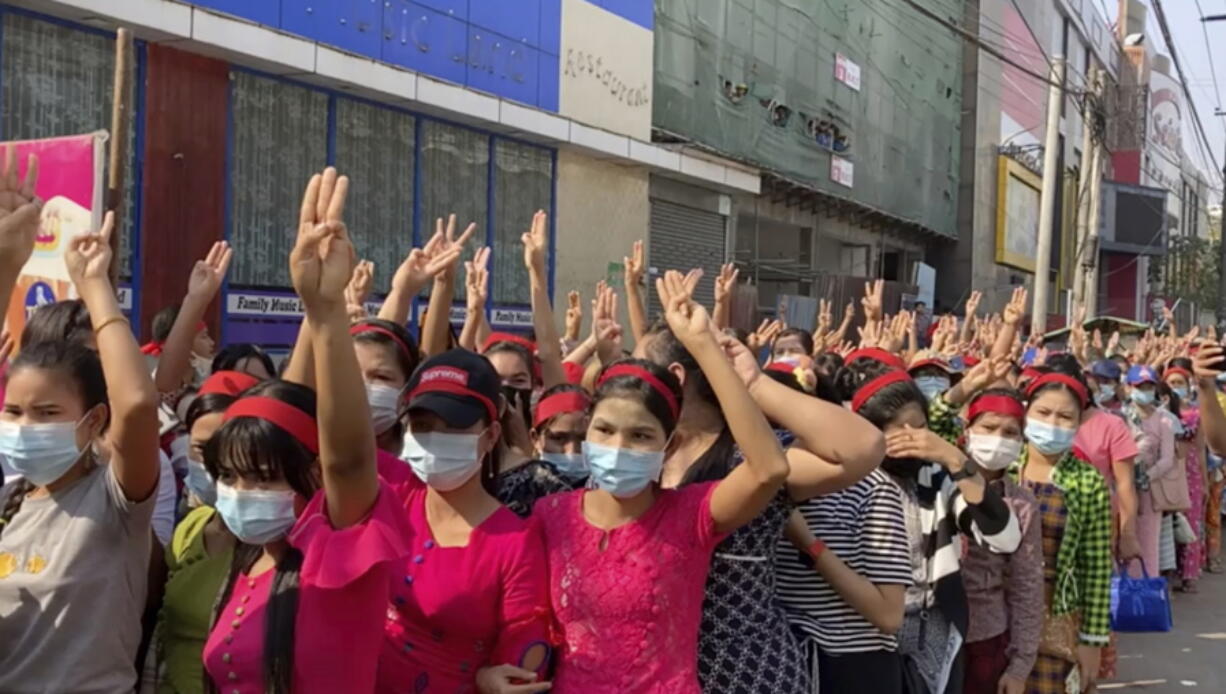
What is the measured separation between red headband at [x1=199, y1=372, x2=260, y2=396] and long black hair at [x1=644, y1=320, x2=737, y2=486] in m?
1.11

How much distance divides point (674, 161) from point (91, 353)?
14.6 m

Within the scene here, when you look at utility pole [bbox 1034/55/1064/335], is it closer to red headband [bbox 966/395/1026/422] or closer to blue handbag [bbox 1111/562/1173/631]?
blue handbag [bbox 1111/562/1173/631]

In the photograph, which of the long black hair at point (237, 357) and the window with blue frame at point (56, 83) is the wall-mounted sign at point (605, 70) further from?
the long black hair at point (237, 357)

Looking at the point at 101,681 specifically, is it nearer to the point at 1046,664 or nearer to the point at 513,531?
the point at 513,531

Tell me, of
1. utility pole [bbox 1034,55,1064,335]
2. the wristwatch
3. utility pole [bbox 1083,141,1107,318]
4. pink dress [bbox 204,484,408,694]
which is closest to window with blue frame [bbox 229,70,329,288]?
the wristwatch

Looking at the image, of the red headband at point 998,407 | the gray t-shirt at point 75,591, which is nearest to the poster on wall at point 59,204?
the gray t-shirt at point 75,591

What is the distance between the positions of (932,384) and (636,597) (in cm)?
336

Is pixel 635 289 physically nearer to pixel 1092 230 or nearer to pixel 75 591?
pixel 75 591

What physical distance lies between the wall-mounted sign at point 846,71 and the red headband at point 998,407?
1959 cm

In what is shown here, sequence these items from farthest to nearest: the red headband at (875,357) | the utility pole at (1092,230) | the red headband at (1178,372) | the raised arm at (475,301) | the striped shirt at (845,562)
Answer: the utility pole at (1092,230), the red headband at (1178,372), the raised arm at (475,301), the red headband at (875,357), the striped shirt at (845,562)

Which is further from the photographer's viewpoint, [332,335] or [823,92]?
[823,92]

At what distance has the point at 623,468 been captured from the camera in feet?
8.80

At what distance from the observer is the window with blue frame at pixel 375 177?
11.1 m

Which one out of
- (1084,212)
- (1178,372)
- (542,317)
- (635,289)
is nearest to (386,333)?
(542,317)
